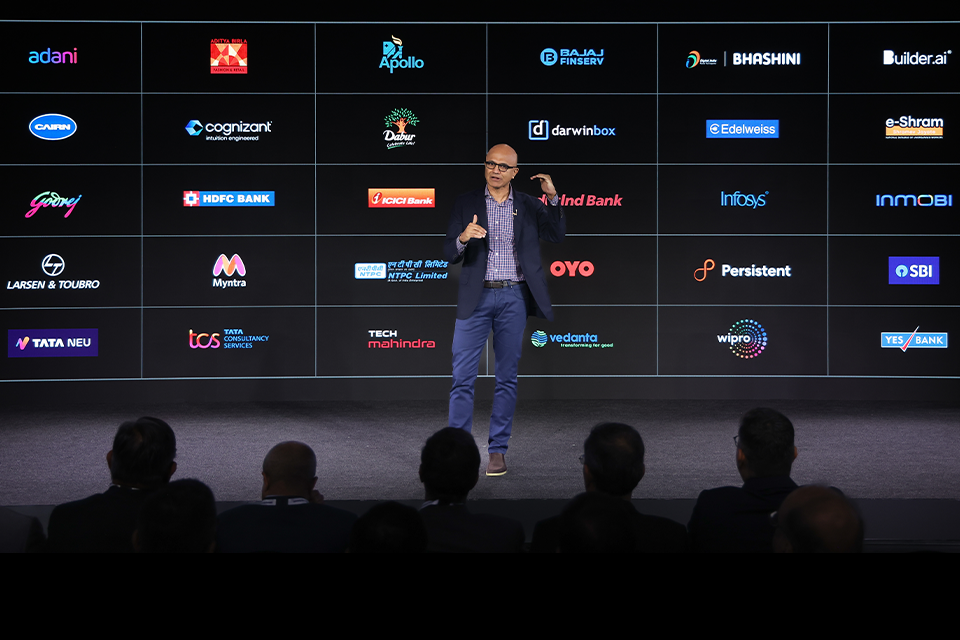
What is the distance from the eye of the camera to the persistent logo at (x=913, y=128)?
5141 millimetres

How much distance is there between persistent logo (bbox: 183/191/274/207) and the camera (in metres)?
5.18

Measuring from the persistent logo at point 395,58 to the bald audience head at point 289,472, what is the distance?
404 cm

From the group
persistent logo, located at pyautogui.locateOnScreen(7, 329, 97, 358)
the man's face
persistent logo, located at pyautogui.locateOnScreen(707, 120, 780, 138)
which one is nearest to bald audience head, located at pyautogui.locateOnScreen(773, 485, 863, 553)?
the man's face

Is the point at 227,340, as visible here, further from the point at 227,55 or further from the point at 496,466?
the point at 496,466

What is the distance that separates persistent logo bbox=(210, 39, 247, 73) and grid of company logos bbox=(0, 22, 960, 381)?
12 mm

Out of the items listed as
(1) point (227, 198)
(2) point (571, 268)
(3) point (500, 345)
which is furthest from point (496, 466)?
(1) point (227, 198)

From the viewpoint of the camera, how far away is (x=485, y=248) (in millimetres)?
3369

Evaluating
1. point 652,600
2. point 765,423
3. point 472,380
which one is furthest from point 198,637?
point 472,380

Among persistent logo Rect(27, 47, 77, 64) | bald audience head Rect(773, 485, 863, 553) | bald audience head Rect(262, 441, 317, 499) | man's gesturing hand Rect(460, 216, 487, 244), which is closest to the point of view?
bald audience head Rect(773, 485, 863, 553)

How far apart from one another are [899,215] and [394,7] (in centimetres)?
355

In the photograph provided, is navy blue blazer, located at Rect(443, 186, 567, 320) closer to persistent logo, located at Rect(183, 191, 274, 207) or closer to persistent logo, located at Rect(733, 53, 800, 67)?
persistent logo, located at Rect(183, 191, 274, 207)

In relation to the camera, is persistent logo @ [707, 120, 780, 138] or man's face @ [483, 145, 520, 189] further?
persistent logo @ [707, 120, 780, 138]

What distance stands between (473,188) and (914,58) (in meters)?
2.96

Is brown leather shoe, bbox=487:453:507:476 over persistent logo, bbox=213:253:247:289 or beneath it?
beneath
